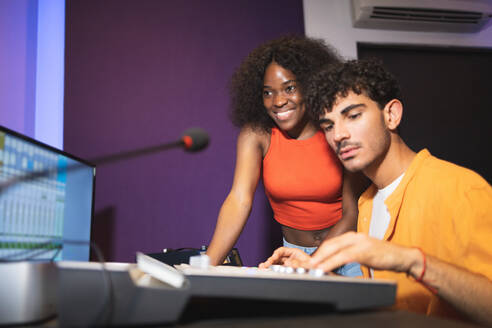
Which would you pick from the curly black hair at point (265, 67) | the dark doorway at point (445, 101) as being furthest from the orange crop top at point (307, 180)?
the dark doorway at point (445, 101)

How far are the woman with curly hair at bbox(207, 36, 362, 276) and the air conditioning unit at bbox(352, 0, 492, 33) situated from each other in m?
0.84

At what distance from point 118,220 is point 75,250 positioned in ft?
3.63

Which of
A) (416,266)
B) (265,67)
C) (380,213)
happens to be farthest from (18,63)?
(416,266)

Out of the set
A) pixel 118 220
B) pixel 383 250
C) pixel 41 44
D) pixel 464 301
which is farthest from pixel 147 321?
pixel 41 44

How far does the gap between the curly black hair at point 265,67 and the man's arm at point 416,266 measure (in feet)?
Answer: 3.28

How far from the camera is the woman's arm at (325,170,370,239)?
55.6 inches

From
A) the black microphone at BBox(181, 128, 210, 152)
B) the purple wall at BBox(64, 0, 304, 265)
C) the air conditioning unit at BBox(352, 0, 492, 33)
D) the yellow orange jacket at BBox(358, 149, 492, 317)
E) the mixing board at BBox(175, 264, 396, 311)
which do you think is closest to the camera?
the mixing board at BBox(175, 264, 396, 311)

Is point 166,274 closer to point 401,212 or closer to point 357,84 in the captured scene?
point 401,212

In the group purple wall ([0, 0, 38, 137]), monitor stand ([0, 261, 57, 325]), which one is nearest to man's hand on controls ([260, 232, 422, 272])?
monitor stand ([0, 261, 57, 325])

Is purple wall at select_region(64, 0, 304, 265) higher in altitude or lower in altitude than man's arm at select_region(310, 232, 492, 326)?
higher

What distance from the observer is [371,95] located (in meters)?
1.13

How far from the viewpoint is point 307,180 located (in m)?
1.55

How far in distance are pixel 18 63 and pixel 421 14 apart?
7.69 ft

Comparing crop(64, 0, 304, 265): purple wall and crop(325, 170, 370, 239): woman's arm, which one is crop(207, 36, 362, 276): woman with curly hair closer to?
crop(325, 170, 370, 239): woman's arm
